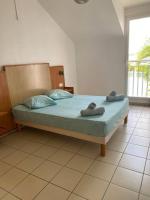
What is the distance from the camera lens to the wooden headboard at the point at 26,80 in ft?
9.70

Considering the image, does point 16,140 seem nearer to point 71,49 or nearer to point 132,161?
point 132,161

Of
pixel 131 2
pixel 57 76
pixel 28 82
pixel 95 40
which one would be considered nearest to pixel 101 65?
pixel 95 40

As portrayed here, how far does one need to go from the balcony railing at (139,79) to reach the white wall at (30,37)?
1.83 meters

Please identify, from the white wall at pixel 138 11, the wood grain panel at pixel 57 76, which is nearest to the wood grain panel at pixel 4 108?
the wood grain panel at pixel 57 76

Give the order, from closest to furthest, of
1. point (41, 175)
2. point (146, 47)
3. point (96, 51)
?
1. point (41, 175)
2. point (146, 47)
3. point (96, 51)

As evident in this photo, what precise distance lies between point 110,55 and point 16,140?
310 cm

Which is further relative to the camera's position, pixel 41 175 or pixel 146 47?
pixel 146 47

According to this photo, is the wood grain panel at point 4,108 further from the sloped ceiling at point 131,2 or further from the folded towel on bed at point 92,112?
the sloped ceiling at point 131,2

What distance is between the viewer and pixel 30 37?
11.0 feet

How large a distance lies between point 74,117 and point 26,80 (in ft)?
4.87

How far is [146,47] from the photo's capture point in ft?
13.4

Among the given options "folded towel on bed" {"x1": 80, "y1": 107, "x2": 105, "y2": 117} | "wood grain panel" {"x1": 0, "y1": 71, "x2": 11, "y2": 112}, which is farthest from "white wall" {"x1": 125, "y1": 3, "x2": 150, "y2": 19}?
"wood grain panel" {"x1": 0, "y1": 71, "x2": 11, "y2": 112}

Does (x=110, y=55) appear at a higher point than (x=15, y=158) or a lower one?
higher

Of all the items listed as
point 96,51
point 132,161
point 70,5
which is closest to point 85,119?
point 132,161
